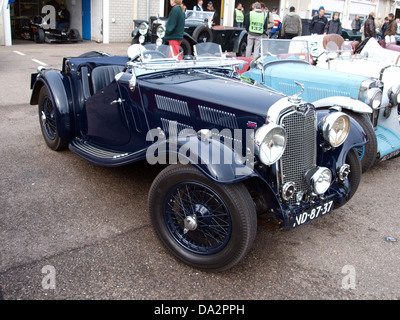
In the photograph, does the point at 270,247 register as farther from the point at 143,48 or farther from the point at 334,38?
the point at 334,38

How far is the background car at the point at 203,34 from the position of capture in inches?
460

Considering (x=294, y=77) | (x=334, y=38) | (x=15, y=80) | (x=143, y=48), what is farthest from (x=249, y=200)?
(x=15, y=80)

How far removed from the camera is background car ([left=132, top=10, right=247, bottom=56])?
11695 millimetres

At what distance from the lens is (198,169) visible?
2592 millimetres

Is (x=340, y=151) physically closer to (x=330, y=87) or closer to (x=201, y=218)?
(x=201, y=218)

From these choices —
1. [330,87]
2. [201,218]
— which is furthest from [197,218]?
[330,87]

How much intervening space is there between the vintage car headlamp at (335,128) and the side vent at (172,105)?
1.09 meters

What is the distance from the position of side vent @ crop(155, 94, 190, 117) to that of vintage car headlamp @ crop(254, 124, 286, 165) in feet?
2.60

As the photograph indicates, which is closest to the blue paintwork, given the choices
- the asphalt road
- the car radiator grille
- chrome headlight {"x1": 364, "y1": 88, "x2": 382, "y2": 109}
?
chrome headlight {"x1": 364, "y1": 88, "x2": 382, "y2": 109}

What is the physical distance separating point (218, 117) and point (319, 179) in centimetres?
89

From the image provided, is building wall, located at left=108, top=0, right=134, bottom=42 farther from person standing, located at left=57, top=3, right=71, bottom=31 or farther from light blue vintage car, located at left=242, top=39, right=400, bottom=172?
light blue vintage car, located at left=242, top=39, right=400, bottom=172

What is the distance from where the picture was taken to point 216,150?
263 cm

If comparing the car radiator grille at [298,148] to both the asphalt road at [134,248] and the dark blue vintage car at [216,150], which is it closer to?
the dark blue vintage car at [216,150]

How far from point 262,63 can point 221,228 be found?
11.8 ft
